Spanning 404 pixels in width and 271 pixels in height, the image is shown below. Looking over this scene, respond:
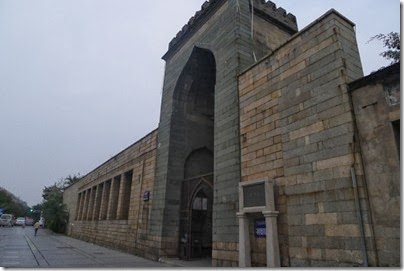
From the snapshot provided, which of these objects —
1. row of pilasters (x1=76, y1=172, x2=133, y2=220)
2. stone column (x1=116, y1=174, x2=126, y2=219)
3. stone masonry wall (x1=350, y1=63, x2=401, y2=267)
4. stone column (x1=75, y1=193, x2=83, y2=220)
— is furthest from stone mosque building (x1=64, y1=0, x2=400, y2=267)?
stone column (x1=75, y1=193, x2=83, y2=220)

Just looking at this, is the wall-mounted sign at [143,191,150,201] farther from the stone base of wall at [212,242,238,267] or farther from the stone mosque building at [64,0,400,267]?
the stone base of wall at [212,242,238,267]

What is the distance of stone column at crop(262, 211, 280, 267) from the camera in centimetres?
593

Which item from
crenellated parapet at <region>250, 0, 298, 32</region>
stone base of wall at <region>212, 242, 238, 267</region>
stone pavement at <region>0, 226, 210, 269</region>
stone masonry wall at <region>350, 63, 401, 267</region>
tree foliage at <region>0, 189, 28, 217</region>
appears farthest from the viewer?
tree foliage at <region>0, 189, 28, 217</region>

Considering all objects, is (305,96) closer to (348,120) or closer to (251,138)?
(348,120)

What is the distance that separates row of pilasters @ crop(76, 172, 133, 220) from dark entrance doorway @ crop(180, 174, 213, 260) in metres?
5.23

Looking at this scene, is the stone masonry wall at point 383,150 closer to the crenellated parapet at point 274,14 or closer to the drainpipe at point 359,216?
the drainpipe at point 359,216

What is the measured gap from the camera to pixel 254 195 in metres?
6.66

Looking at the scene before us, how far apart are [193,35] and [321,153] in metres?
7.60

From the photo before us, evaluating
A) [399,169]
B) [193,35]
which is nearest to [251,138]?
[399,169]

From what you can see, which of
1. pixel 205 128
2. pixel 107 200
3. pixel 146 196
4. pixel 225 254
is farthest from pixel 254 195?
pixel 107 200

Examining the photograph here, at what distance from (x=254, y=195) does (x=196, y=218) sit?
426cm

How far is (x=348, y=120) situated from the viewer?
5320 mm

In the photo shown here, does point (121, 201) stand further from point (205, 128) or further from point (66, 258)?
point (205, 128)

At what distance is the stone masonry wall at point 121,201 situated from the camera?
12.2 metres
